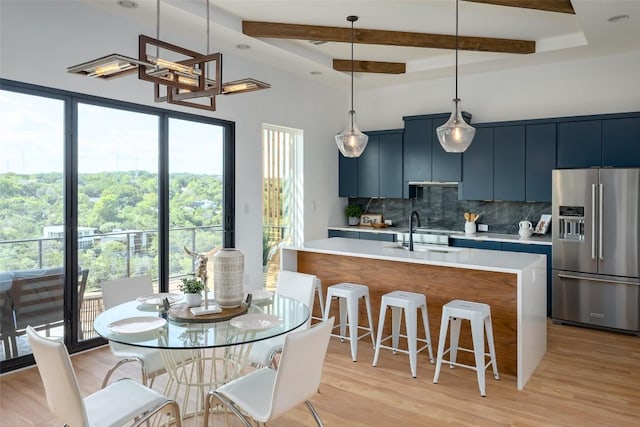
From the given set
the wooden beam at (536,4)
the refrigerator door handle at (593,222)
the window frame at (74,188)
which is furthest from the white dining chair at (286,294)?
the refrigerator door handle at (593,222)

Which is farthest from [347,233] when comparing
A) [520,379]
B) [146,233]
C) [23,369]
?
[23,369]

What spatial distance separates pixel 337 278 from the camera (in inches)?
178

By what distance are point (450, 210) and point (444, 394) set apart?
359 cm

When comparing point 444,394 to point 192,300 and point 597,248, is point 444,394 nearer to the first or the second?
point 192,300

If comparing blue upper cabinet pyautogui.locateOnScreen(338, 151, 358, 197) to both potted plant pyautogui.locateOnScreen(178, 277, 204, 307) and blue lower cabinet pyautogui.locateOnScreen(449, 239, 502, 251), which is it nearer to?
blue lower cabinet pyautogui.locateOnScreen(449, 239, 502, 251)

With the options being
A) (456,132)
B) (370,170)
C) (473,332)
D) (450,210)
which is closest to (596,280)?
(450,210)

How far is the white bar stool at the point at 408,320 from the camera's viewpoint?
355 centimetres

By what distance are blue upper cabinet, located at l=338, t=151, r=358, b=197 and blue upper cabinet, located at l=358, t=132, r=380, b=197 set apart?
7 cm

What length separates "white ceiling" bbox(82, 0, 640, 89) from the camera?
3.98 metres

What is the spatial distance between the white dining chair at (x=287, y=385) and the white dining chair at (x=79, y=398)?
11.8 inches

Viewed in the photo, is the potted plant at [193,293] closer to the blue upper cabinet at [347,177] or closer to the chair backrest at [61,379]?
the chair backrest at [61,379]

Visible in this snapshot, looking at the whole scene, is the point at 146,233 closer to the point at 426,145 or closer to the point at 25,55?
the point at 25,55

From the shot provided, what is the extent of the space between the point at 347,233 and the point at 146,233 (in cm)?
315

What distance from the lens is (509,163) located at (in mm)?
5590
